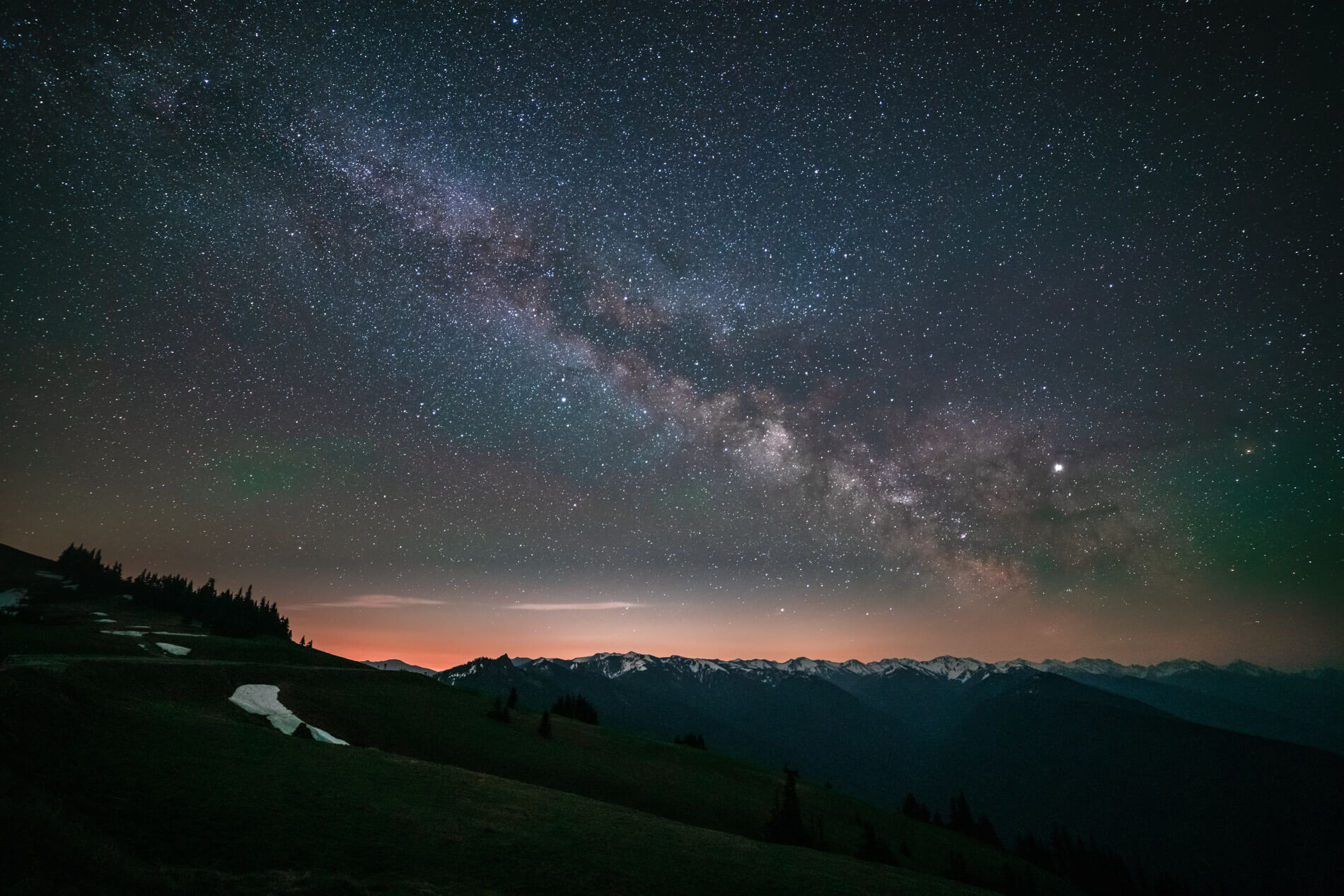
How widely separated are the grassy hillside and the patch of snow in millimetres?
1231

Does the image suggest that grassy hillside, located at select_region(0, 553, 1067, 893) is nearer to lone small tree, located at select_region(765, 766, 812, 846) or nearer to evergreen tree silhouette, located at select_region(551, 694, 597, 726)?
lone small tree, located at select_region(765, 766, 812, 846)

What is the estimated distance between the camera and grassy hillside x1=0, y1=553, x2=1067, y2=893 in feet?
53.8

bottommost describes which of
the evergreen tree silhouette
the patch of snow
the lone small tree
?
the evergreen tree silhouette

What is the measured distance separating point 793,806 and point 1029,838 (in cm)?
9704

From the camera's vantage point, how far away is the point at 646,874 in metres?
22.7

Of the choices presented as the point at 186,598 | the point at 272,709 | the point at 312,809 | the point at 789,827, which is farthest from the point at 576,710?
the point at 186,598

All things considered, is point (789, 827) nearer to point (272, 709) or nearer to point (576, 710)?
point (272, 709)

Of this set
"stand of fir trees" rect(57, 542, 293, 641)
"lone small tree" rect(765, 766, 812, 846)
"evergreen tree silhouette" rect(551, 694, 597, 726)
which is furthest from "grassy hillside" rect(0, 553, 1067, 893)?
"stand of fir trees" rect(57, 542, 293, 641)

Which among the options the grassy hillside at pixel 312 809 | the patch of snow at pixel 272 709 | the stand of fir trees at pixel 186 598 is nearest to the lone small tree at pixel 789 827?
the grassy hillside at pixel 312 809

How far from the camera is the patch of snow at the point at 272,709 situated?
40219 millimetres

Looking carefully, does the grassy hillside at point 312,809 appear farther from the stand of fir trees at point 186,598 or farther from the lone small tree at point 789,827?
the stand of fir trees at point 186,598

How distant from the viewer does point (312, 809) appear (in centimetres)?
2267

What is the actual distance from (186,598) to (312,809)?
15474cm

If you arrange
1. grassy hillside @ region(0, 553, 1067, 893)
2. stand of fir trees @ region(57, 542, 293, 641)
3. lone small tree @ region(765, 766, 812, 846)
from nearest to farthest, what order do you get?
grassy hillside @ region(0, 553, 1067, 893), lone small tree @ region(765, 766, 812, 846), stand of fir trees @ region(57, 542, 293, 641)
